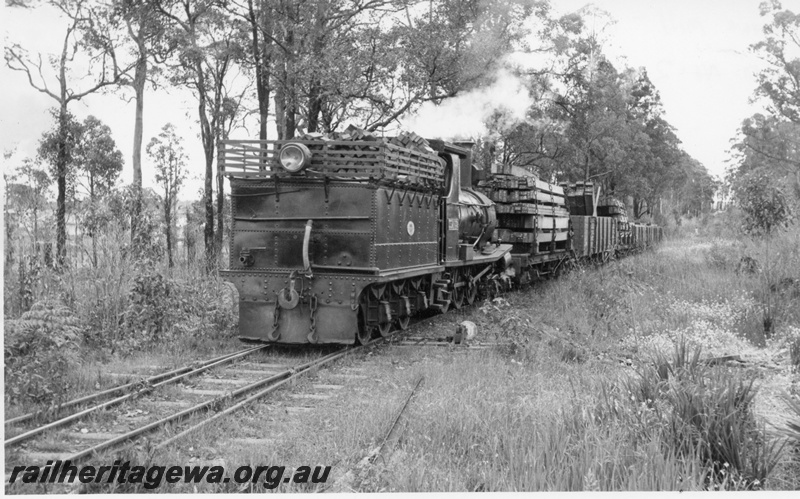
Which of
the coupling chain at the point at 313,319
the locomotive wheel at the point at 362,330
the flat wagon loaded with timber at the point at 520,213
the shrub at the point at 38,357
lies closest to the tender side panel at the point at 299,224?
the coupling chain at the point at 313,319

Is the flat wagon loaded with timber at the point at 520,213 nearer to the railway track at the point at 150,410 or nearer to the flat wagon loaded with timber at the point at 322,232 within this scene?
the flat wagon loaded with timber at the point at 322,232

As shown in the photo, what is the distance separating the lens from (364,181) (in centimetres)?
839

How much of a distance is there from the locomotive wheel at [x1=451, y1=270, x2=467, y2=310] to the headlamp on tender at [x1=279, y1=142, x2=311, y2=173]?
15.4 feet

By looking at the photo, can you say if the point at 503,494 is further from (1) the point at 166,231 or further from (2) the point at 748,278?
(1) the point at 166,231

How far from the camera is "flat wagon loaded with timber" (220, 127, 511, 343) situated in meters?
8.37

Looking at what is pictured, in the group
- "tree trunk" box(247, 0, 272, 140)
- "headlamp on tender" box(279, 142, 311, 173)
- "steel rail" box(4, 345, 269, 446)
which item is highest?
"tree trunk" box(247, 0, 272, 140)

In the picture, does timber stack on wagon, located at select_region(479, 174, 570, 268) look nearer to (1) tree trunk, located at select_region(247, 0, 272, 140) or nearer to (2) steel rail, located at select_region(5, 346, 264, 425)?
(1) tree trunk, located at select_region(247, 0, 272, 140)

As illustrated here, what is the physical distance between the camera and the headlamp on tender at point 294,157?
8.25 metres

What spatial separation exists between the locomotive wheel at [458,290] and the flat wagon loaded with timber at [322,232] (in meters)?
2.75

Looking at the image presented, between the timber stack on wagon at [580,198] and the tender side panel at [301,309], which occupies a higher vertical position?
the timber stack on wagon at [580,198]

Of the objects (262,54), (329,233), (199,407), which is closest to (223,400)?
(199,407)

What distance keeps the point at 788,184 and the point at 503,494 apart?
48.2 ft

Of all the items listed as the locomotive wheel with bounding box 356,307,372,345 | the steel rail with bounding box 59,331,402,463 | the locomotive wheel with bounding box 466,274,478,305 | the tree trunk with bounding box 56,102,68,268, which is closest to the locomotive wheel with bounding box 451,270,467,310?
the locomotive wheel with bounding box 466,274,478,305

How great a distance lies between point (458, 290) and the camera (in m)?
13.1
